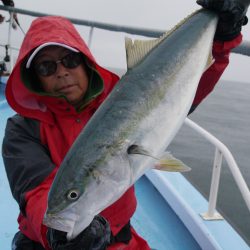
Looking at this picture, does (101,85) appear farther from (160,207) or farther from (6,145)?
(160,207)

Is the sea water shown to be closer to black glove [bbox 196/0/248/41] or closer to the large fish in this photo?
black glove [bbox 196/0/248/41]

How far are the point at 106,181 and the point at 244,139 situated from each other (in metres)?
13.9

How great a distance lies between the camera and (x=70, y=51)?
192cm

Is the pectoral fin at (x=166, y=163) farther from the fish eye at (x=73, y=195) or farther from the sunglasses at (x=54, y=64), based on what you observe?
the sunglasses at (x=54, y=64)

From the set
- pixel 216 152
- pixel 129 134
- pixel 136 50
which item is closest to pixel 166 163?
pixel 129 134

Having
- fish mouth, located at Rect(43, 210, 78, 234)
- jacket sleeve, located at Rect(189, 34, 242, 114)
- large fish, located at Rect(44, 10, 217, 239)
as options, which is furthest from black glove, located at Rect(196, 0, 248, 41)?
fish mouth, located at Rect(43, 210, 78, 234)

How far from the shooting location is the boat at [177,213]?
108 inches

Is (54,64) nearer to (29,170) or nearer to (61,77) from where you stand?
(61,77)

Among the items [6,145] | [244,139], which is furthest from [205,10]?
[244,139]

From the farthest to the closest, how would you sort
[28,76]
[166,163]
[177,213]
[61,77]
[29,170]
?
1. [177,213]
2. [28,76]
3. [61,77]
4. [29,170]
5. [166,163]

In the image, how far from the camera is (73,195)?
1.17 meters

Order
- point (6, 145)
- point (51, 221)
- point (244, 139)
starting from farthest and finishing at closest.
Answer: point (244, 139) → point (6, 145) → point (51, 221)

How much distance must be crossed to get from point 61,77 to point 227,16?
82cm

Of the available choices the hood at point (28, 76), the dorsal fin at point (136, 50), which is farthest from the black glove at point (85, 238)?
the hood at point (28, 76)
